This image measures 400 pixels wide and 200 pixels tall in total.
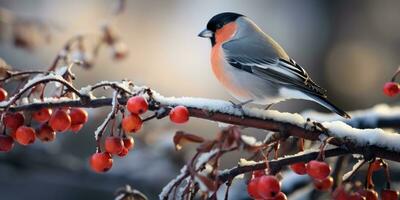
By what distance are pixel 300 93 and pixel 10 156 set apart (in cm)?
153

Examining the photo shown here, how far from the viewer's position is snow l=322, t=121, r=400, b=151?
1.22m

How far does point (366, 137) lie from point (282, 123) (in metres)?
0.17

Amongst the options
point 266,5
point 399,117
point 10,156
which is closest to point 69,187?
point 10,156

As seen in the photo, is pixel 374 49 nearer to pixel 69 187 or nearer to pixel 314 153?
pixel 69 187

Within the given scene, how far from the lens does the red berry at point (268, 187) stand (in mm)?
1120

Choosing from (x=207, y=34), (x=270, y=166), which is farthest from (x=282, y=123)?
(x=207, y=34)

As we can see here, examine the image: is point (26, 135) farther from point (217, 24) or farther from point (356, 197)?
point (217, 24)

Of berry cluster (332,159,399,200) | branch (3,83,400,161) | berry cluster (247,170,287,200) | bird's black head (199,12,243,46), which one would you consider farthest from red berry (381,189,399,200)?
bird's black head (199,12,243,46)

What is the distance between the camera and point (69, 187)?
5.46 m

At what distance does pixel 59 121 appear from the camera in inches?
50.8

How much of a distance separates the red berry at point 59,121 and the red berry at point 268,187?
1.46 feet

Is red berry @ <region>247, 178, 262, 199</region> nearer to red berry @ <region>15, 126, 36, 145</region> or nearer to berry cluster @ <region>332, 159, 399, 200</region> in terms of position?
berry cluster @ <region>332, 159, 399, 200</region>

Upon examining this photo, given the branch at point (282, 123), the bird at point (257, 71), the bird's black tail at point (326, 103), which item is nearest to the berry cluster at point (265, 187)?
the branch at point (282, 123)

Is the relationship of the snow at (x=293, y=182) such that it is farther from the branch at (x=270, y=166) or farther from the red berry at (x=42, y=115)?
the red berry at (x=42, y=115)
